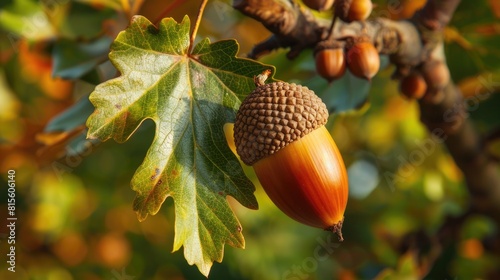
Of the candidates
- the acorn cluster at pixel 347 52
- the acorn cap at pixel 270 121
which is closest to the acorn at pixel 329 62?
the acorn cluster at pixel 347 52

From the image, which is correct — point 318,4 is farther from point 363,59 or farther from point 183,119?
point 183,119

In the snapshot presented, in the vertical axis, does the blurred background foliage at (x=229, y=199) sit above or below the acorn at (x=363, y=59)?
below

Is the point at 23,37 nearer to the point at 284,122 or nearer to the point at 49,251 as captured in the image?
the point at 49,251

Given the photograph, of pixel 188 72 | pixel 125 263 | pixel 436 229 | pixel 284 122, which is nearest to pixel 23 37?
pixel 125 263

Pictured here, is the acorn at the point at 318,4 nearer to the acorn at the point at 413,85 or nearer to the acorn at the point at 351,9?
the acorn at the point at 351,9

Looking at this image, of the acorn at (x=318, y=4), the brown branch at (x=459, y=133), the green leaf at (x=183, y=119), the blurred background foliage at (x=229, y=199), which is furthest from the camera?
the blurred background foliage at (x=229, y=199)

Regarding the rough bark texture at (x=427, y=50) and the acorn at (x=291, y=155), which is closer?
the acorn at (x=291, y=155)

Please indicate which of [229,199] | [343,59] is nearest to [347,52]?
[343,59]

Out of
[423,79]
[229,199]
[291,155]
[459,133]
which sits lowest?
[229,199]
